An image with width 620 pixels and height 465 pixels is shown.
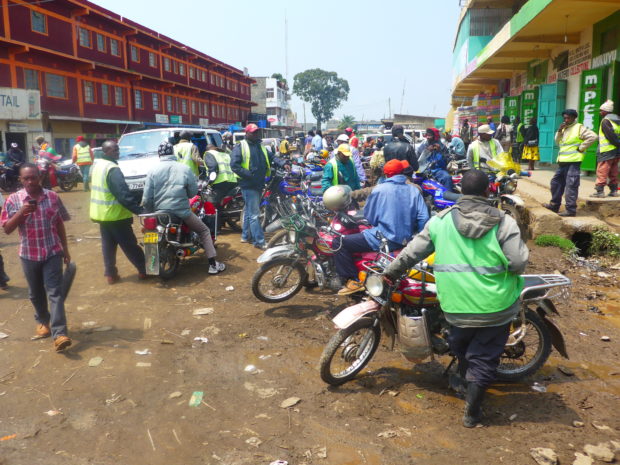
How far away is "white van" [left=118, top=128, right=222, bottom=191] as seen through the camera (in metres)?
10.8

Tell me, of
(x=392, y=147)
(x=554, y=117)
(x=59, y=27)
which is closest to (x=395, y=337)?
(x=392, y=147)

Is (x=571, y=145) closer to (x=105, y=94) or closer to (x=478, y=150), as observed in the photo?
(x=478, y=150)

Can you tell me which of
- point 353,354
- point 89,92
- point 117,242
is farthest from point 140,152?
point 89,92

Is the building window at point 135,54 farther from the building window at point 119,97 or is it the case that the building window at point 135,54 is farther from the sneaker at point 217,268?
the sneaker at point 217,268

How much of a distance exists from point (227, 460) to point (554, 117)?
1442cm

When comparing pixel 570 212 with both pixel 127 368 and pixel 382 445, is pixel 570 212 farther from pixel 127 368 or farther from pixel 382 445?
pixel 127 368

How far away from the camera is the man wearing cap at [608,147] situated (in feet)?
26.8

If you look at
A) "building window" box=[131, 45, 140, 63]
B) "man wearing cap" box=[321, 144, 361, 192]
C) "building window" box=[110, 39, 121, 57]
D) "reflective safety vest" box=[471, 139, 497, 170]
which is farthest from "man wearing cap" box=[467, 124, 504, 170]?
"building window" box=[131, 45, 140, 63]

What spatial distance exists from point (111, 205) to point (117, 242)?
523 mm

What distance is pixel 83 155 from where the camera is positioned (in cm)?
1550

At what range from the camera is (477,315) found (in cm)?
316

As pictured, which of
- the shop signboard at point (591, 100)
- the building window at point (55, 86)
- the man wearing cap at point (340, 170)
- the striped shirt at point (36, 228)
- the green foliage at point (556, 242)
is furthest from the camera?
the building window at point (55, 86)

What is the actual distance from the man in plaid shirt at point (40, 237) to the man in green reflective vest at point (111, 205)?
4.39 feet

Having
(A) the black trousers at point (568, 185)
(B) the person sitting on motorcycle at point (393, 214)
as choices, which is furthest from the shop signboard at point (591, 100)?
(B) the person sitting on motorcycle at point (393, 214)
